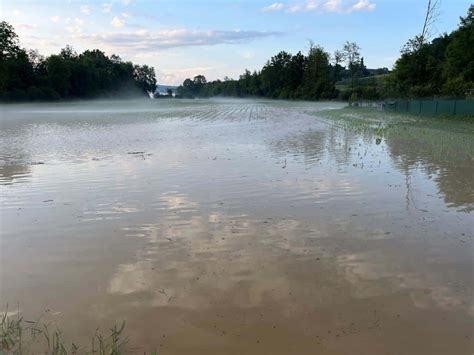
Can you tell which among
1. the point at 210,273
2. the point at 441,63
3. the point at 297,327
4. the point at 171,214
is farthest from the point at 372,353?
the point at 441,63

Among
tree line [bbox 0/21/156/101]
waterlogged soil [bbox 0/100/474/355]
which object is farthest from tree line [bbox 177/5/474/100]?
tree line [bbox 0/21/156/101]

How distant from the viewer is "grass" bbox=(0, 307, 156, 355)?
127 inches

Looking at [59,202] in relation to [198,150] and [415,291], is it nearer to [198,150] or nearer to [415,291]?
[415,291]

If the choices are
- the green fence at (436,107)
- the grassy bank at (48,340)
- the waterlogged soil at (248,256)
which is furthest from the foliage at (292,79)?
the grassy bank at (48,340)

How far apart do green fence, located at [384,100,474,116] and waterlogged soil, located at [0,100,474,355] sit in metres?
23.3

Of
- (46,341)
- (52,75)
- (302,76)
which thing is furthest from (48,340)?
(302,76)

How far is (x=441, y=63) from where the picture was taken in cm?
5497

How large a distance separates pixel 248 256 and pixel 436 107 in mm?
33978

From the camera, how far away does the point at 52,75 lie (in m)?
97.8

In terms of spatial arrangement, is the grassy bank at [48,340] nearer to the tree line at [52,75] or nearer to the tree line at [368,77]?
the tree line at [368,77]

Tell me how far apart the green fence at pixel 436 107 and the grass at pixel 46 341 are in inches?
1262

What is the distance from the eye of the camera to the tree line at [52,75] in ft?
271

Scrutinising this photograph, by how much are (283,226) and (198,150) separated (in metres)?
8.82

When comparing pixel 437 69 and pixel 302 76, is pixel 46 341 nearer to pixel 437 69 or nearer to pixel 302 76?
pixel 437 69
